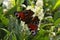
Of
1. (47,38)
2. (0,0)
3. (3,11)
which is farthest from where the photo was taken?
(0,0)

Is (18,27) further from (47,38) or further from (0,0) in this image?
(0,0)

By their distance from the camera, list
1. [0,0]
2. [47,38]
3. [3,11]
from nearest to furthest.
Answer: [47,38]
[3,11]
[0,0]

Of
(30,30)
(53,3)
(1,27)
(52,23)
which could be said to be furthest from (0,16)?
(53,3)

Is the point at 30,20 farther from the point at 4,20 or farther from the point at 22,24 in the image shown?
the point at 4,20

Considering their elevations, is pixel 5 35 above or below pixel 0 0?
below

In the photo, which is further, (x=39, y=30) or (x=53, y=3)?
(x=53, y=3)

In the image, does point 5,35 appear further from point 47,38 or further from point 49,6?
point 49,6

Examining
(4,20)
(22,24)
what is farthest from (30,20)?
(4,20)
